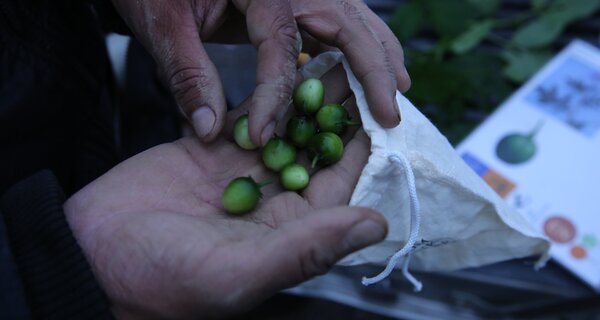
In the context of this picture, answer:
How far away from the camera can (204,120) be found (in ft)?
5.84

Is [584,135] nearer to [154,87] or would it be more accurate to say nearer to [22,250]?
[154,87]

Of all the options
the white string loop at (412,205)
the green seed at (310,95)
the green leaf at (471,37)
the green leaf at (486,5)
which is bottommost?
the green leaf at (471,37)

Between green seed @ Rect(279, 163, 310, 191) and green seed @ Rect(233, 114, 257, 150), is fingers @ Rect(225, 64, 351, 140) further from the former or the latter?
green seed @ Rect(279, 163, 310, 191)

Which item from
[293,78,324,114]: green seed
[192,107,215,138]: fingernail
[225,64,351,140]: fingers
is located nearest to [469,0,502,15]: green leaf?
[225,64,351,140]: fingers

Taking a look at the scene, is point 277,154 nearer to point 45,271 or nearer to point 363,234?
point 363,234

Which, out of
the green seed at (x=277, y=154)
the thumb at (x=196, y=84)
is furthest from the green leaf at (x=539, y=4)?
the thumb at (x=196, y=84)

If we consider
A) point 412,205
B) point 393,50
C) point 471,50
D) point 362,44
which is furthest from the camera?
point 471,50

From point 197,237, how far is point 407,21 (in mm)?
2142

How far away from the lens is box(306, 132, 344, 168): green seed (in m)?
1.75

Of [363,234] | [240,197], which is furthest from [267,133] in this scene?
[363,234]

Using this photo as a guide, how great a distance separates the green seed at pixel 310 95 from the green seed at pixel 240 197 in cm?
44

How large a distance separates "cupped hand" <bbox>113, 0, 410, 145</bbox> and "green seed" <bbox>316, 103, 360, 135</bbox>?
132 mm

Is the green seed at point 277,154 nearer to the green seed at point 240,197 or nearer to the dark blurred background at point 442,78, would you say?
the green seed at point 240,197

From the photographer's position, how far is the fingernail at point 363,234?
127 centimetres
